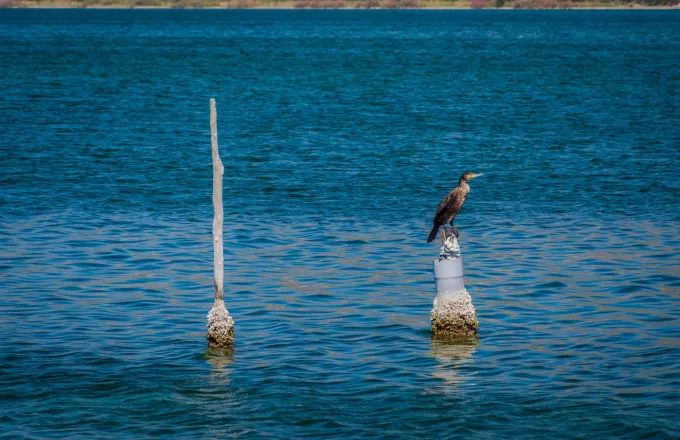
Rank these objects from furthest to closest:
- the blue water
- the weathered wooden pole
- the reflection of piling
Result: 1. the weathered wooden pole
2. the reflection of piling
3. the blue water

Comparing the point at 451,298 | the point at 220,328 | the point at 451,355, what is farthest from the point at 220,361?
the point at 451,298

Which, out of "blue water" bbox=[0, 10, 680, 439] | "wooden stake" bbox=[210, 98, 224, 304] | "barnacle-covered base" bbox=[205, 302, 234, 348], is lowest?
"blue water" bbox=[0, 10, 680, 439]

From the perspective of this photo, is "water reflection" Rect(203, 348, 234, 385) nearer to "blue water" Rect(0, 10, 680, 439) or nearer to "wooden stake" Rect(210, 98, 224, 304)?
"blue water" Rect(0, 10, 680, 439)

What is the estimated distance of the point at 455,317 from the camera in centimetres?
1827

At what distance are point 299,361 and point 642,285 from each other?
27.3 ft

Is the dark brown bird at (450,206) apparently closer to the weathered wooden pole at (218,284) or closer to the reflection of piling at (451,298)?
the reflection of piling at (451,298)

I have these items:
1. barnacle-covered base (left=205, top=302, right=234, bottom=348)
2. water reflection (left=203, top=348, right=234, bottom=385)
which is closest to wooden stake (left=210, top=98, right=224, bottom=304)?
barnacle-covered base (left=205, top=302, right=234, bottom=348)

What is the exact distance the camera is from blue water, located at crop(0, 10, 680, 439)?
52.2ft

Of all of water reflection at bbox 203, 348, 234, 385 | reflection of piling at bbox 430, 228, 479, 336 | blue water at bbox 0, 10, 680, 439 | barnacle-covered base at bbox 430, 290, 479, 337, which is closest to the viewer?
blue water at bbox 0, 10, 680, 439

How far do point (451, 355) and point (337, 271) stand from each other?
5.80 m

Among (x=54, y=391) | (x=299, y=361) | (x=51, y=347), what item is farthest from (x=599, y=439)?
(x=51, y=347)

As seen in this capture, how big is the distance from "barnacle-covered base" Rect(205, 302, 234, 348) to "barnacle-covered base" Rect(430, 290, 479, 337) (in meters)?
3.46

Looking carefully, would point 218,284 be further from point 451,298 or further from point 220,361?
point 451,298

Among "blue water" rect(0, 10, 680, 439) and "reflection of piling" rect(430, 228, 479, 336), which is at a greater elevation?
"reflection of piling" rect(430, 228, 479, 336)
